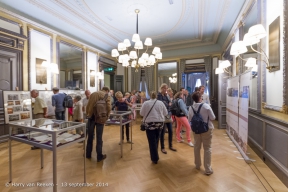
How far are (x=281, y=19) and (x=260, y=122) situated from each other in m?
1.98

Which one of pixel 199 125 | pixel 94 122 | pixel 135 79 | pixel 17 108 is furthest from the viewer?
pixel 135 79

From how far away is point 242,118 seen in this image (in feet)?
10.9

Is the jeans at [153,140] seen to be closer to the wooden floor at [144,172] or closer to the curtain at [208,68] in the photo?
the wooden floor at [144,172]

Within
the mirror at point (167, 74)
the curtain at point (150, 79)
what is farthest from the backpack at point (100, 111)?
the mirror at point (167, 74)

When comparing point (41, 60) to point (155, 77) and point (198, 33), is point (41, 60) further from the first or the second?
point (198, 33)

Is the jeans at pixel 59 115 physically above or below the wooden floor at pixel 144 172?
above

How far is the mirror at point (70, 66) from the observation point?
20.1ft

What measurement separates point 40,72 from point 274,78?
21.0 ft

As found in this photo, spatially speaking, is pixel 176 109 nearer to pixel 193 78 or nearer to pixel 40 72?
pixel 40 72

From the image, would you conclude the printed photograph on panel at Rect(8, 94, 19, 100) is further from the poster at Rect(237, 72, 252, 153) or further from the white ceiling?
the poster at Rect(237, 72, 252, 153)

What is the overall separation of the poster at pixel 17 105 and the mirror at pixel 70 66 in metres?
1.62

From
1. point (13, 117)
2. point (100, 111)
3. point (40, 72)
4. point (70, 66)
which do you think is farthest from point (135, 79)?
point (100, 111)

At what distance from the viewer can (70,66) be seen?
658cm

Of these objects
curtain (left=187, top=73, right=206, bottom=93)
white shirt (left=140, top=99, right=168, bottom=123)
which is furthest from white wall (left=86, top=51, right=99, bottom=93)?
white shirt (left=140, top=99, right=168, bottom=123)
